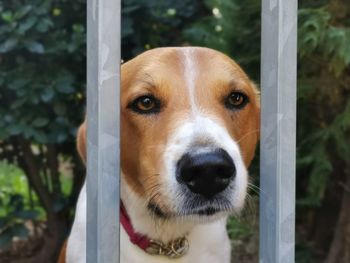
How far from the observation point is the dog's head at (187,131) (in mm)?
2055

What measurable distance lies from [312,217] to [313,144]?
37.5 inches

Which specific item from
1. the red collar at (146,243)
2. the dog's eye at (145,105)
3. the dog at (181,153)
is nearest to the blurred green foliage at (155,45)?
the dog at (181,153)

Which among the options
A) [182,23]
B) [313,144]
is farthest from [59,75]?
[313,144]

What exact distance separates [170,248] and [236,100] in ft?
2.06

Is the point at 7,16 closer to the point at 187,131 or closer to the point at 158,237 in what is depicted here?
the point at 158,237

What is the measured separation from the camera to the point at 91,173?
1.51 m

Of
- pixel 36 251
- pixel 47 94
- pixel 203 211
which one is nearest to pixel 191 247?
pixel 203 211

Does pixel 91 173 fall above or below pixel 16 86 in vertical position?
above

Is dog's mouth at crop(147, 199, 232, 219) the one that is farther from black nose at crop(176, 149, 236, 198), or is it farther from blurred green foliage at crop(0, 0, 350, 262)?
blurred green foliage at crop(0, 0, 350, 262)

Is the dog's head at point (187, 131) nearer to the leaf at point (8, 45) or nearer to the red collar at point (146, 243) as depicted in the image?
the red collar at point (146, 243)

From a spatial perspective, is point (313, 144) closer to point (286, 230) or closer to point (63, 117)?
point (63, 117)

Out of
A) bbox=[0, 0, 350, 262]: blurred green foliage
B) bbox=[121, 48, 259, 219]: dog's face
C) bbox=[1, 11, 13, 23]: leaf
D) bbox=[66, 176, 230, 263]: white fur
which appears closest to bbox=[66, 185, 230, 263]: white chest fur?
bbox=[66, 176, 230, 263]: white fur

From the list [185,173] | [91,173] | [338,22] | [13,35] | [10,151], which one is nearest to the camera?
[91,173]

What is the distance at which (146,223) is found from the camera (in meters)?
2.67
